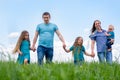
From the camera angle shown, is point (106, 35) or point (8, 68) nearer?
point (8, 68)

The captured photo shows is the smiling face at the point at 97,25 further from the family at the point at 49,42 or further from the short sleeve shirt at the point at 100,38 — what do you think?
the short sleeve shirt at the point at 100,38

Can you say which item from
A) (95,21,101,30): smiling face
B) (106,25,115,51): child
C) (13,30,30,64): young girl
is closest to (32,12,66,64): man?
(13,30,30,64): young girl

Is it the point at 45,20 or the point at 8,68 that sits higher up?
the point at 45,20

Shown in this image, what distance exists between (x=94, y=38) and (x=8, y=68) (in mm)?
9654

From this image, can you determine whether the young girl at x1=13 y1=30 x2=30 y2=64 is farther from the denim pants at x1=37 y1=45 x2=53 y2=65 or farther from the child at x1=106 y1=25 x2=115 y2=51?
the child at x1=106 y1=25 x2=115 y2=51

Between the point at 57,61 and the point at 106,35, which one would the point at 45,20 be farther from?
the point at 57,61

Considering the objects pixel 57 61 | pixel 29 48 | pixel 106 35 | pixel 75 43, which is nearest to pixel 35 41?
pixel 29 48

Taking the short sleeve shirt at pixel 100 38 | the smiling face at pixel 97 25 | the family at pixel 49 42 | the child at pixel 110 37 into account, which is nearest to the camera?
the family at pixel 49 42

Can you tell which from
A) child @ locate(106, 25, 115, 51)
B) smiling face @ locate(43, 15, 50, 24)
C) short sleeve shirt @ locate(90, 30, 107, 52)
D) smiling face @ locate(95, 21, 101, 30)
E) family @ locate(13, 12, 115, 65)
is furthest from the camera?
child @ locate(106, 25, 115, 51)

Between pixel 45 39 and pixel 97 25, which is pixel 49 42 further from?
pixel 97 25

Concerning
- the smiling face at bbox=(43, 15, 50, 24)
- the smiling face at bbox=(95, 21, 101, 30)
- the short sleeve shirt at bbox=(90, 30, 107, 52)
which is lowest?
the short sleeve shirt at bbox=(90, 30, 107, 52)

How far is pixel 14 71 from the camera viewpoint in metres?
4.51

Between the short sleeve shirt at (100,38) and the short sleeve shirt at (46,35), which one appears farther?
the short sleeve shirt at (100,38)

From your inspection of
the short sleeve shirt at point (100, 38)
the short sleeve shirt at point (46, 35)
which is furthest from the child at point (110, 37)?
the short sleeve shirt at point (46, 35)
